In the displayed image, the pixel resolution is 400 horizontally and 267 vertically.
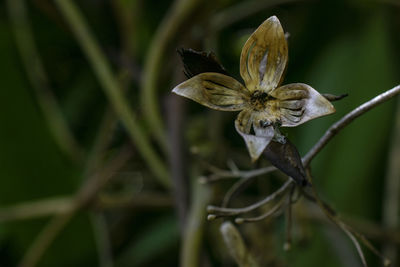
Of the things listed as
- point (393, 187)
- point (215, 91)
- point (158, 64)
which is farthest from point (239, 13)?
point (215, 91)

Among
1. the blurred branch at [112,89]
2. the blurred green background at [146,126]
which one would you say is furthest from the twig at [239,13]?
the blurred branch at [112,89]

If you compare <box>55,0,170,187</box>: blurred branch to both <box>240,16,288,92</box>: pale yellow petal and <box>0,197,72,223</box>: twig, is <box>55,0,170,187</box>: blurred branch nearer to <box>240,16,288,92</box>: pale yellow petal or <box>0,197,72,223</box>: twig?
<box>0,197,72,223</box>: twig

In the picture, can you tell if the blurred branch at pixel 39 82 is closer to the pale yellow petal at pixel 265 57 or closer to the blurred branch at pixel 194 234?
the blurred branch at pixel 194 234

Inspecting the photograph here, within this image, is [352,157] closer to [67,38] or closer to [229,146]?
[229,146]

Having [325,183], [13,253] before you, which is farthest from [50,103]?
[325,183]

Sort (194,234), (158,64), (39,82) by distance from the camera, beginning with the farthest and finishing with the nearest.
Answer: (39,82) < (158,64) < (194,234)

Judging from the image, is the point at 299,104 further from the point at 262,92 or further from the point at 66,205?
the point at 66,205

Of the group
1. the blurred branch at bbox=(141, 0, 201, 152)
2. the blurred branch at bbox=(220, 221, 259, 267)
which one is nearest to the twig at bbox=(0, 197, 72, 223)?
the blurred branch at bbox=(141, 0, 201, 152)
